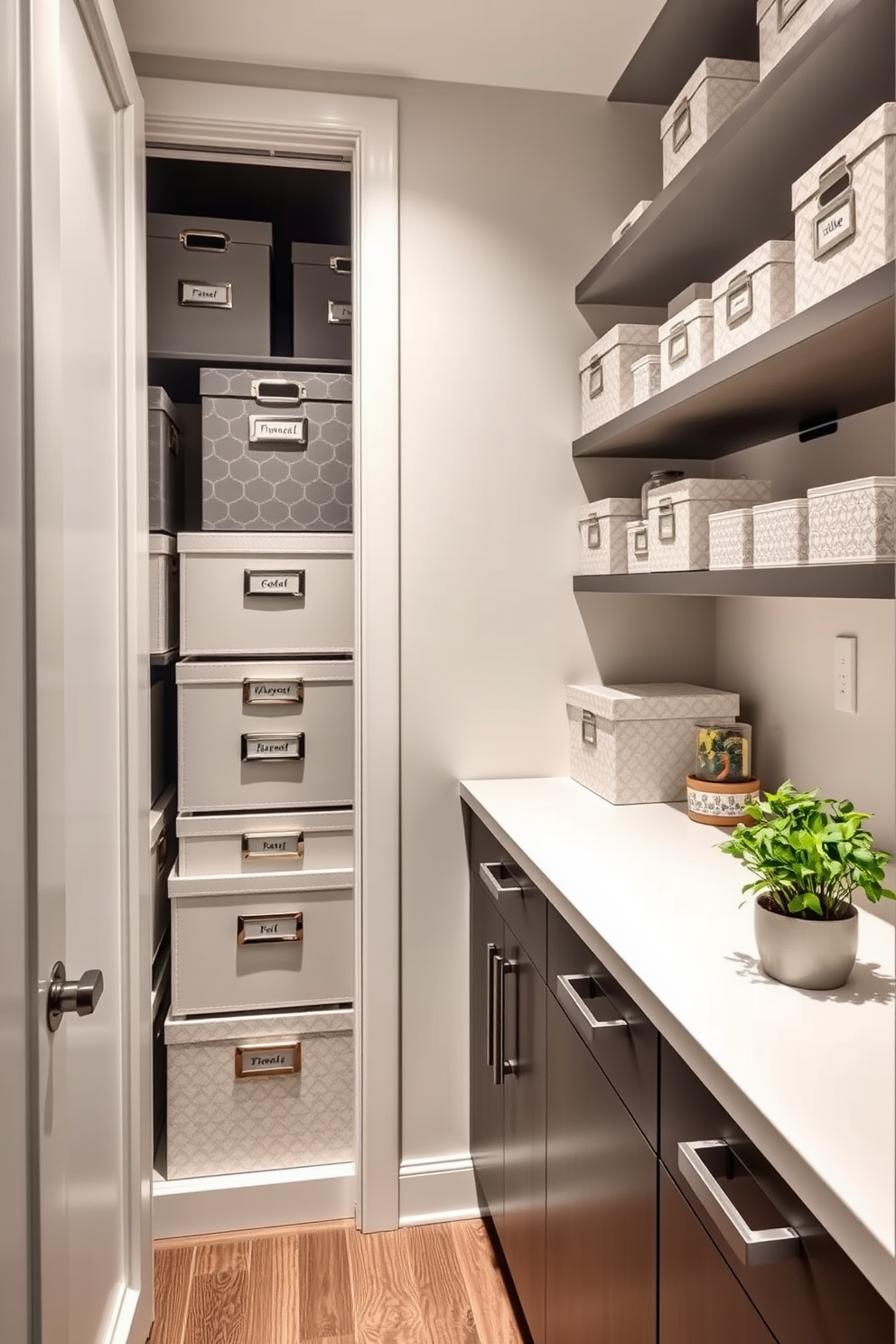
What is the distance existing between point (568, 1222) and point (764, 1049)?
0.66 meters

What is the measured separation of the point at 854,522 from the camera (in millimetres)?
1082

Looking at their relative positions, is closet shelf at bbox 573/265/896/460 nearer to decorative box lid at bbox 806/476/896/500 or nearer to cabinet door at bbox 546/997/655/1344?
decorative box lid at bbox 806/476/896/500

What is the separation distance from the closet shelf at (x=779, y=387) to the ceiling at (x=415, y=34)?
0.75 meters

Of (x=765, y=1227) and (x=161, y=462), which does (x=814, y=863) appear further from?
(x=161, y=462)

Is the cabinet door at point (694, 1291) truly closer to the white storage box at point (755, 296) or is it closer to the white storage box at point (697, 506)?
the white storage box at point (697, 506)

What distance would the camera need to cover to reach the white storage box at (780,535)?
1.21m

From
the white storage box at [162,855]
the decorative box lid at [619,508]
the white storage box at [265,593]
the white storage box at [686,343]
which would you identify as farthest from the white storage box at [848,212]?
the white storage box at [162,855]

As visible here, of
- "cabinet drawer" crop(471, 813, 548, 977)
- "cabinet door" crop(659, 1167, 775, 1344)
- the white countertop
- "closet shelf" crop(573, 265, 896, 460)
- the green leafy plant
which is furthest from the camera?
Result: "cabinet drawer" crop(471, 813, 548, 977)

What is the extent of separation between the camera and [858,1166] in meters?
0.69

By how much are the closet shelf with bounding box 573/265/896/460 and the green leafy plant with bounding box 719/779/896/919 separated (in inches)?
21.9

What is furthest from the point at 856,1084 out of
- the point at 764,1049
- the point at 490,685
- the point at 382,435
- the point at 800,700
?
the point at 382,435

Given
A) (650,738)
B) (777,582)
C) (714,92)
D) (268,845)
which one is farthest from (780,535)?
(268,845)

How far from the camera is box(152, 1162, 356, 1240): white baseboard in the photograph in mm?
2027

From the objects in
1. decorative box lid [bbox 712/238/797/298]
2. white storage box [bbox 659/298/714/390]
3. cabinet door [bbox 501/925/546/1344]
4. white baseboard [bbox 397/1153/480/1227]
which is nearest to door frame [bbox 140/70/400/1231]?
white baseboard [bbox 397/1153/480/1227]
